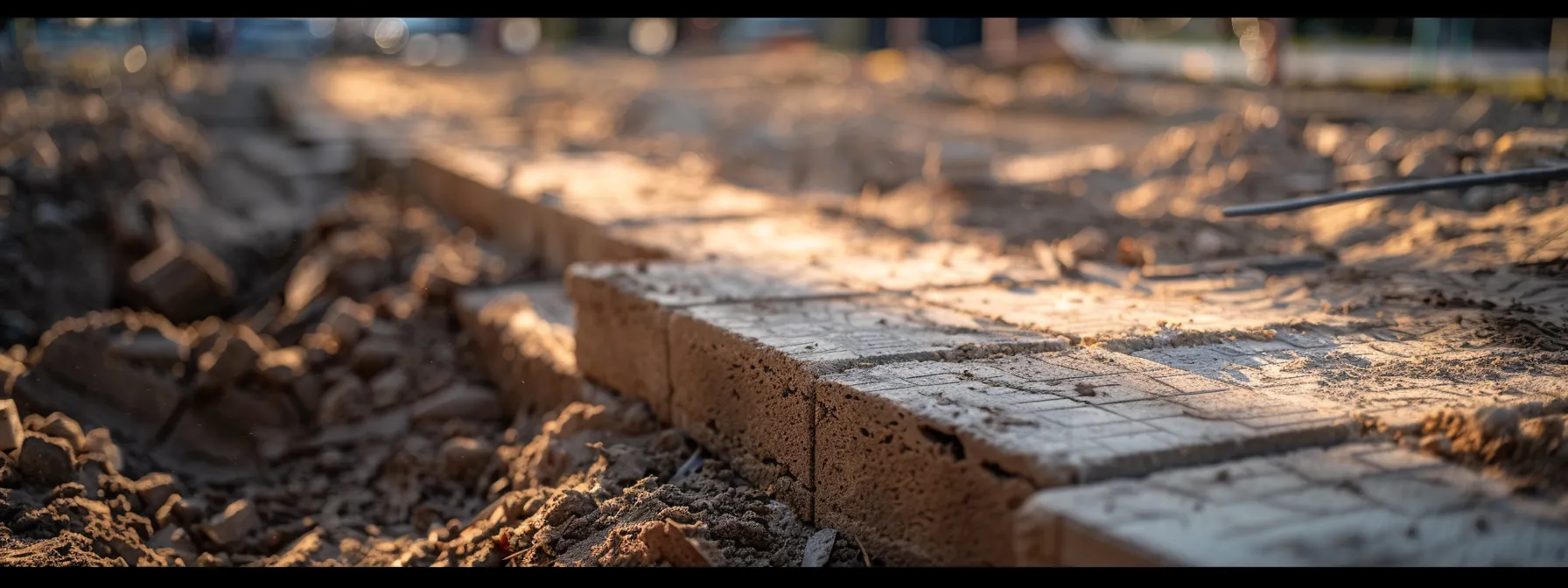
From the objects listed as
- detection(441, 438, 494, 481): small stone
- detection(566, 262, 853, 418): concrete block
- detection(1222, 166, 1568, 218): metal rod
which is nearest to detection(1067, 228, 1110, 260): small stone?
detection(1222, 166, 1568, 218): metal rod

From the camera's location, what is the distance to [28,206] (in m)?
8.23

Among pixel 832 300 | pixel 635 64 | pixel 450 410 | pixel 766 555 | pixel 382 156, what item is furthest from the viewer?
pixel 635 64

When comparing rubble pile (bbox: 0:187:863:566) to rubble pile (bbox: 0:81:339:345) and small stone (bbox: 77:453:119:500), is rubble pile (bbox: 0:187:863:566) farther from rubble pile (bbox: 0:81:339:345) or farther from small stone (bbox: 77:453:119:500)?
rubble pile (bbox: 0:81:339:345)

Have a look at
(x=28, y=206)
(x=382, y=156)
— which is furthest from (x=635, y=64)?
(x=28, y=206)

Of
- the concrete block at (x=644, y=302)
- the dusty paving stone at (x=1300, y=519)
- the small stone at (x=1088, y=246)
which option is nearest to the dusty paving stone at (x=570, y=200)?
the concrete block at (x=644, y=302)

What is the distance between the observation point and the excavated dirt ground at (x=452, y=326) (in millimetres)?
3770

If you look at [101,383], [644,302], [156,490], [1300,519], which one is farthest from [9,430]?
[1300,519]

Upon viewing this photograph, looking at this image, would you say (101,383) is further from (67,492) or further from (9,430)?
(67,492)

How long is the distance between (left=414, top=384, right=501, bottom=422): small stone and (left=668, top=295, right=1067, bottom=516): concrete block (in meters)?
1.57

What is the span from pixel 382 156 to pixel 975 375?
7.61 metres

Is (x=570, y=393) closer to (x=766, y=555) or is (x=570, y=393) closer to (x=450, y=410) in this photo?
(x=450, y=410)

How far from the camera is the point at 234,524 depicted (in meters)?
4.50

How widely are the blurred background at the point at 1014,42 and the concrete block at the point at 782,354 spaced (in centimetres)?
736

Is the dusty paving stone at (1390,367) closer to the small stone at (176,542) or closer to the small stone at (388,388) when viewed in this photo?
the small stone at (176,542)
